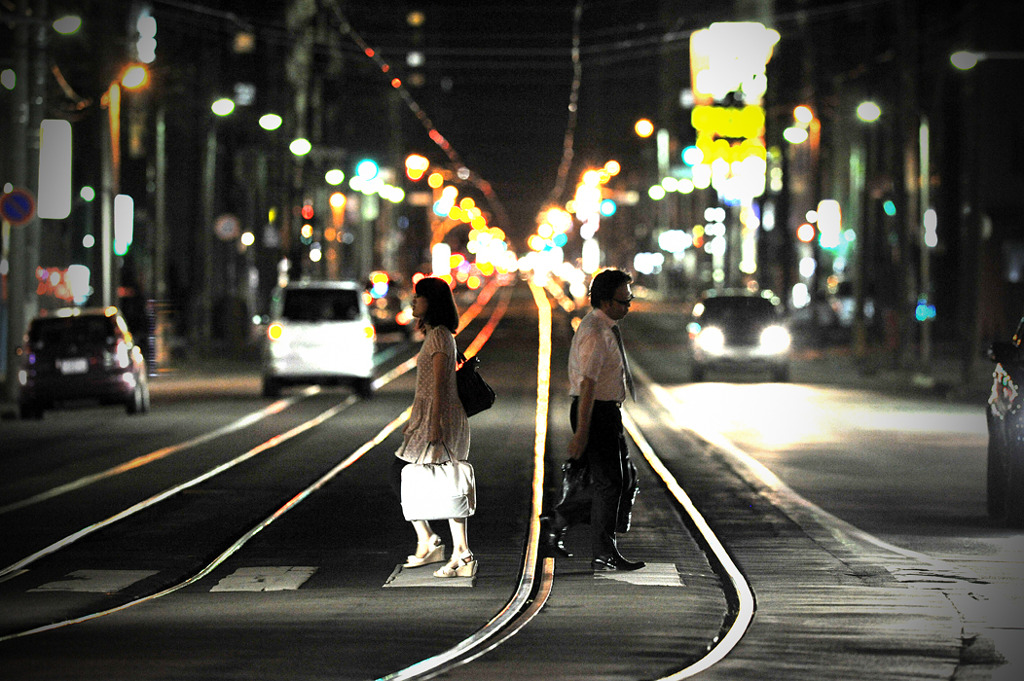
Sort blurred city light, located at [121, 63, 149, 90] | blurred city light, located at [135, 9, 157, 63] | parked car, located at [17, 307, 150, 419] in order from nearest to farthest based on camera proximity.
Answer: parked car, located at [17, 307, 150, 419]
blurred city light, located at [121, 63, 149, 90]
blurred city light, located at [135, 9, 157, 63]

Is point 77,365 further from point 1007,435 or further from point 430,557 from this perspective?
point 1007,435

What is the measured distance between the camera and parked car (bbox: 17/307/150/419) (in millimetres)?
24906

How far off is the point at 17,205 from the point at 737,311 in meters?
14.8

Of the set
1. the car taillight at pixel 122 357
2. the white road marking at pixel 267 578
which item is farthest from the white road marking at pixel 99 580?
the car taillight at pixel 122 357

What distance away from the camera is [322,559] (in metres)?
11.4

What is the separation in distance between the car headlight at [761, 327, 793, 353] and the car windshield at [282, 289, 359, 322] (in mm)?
8958

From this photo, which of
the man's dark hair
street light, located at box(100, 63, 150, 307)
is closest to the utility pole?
street light, located at box(100, 63, 150, 307)

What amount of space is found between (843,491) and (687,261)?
104 m

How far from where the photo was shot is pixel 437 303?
1070 cm

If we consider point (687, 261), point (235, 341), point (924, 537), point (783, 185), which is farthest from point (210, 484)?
point (687, 261)

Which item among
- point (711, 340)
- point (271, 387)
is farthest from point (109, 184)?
point (711, 340)

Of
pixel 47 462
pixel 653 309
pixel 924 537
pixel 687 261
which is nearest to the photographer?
pixel 924 537

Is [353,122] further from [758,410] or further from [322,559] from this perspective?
[322,559]

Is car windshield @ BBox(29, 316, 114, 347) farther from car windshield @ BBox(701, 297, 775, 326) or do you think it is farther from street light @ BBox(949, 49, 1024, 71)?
street light @ BBox(949, 49, 1024, 71)
